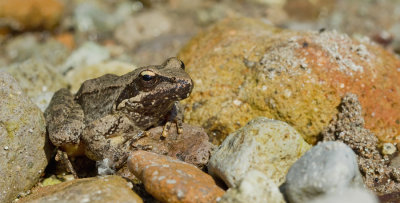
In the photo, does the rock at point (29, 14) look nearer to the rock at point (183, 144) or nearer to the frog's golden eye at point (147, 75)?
the rock at point (183, 144)

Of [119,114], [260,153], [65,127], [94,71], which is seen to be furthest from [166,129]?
[94,71]

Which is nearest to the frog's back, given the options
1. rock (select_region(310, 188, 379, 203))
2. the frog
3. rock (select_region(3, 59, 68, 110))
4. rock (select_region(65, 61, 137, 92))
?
the frog

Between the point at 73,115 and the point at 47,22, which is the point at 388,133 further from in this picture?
the point at 47,22

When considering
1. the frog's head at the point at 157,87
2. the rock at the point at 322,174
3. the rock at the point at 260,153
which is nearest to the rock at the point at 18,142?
the frog's head at the point at 157,87

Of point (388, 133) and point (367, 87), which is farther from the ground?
point (367, 87)

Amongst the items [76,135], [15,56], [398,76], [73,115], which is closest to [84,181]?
[76,135]
